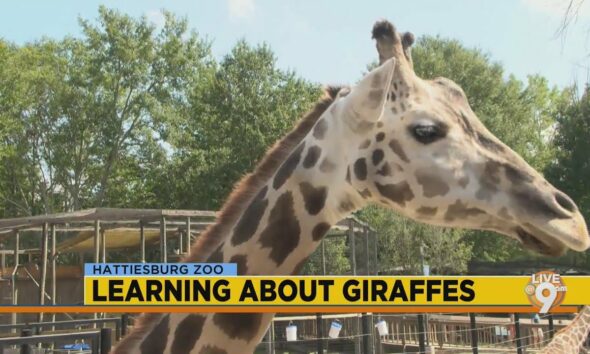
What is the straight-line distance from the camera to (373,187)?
2.26 meters

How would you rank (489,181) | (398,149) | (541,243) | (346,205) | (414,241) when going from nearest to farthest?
(541,243), (489,181), (398,149), (346,205), (414,241)

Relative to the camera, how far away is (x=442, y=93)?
7.61 ft

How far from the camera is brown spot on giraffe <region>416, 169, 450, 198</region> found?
2.15 meters

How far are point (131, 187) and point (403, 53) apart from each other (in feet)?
94.1

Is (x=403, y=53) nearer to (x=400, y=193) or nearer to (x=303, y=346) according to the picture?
(x=400, y=193)

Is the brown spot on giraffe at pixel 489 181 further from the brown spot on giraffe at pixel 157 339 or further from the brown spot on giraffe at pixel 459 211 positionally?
the brown spot on giraffe at pixel 157 339

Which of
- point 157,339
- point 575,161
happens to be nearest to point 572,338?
point 157,339

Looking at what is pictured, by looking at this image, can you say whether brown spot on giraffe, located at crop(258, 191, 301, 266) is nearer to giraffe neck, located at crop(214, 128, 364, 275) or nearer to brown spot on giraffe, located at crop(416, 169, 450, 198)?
giraffe neck, located at crop(214, 128, 364, 275)

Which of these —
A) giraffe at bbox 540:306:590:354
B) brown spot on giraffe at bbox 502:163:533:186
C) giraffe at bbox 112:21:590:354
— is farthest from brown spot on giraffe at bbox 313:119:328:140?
giraffe at bbox 540:306:590:354

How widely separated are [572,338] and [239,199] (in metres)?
4.20

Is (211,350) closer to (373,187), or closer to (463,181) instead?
(373,187)

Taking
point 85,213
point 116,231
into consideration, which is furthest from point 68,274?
point 85,213

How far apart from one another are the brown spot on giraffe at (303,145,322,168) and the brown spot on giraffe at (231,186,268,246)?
217 millimetres

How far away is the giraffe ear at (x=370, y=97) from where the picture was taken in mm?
2098
